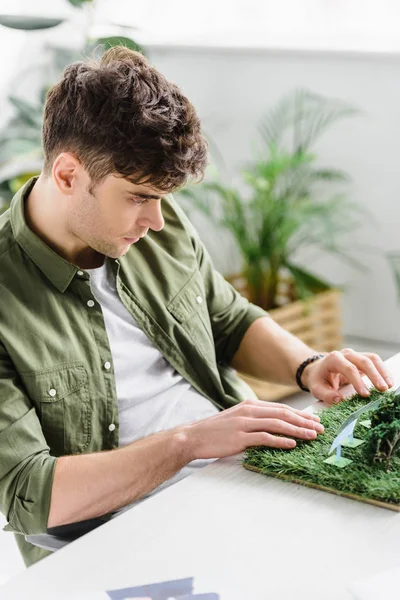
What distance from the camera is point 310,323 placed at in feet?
10.8

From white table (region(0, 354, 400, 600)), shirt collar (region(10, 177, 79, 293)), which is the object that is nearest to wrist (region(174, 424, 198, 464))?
white table (region(0, 354, 400, 600))

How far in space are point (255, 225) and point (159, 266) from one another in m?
1.51

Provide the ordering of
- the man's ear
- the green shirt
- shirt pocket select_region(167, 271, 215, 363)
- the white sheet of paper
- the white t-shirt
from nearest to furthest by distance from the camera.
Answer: the white sheet of paper
the green shirt
the man's ear
the white t-shirt
shirt pocket select_region(167, 271, 215, 363)

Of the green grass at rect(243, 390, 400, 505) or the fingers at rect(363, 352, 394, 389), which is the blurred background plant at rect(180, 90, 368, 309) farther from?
the green grass at rect(243, 390, 400, 505)

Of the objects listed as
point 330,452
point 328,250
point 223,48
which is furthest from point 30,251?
point 223,48

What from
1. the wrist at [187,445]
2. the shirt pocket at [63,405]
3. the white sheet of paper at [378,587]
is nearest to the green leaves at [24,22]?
the shirt pocket at [63,405]

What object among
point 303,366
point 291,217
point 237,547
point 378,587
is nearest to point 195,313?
point 303,366

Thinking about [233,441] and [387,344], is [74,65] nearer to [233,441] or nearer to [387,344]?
[233,441]

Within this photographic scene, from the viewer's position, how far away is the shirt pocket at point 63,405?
1468 millimetres

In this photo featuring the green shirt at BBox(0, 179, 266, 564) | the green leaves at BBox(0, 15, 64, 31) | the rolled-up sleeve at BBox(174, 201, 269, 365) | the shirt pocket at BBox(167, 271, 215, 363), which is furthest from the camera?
the green leaves at BBox(0, 15, 64, 31)

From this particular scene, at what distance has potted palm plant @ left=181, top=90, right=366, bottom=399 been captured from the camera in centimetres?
316

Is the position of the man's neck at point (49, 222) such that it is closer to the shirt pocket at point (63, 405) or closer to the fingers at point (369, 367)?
the shirt pocket at point (63, 405)

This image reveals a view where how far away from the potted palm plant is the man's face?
1.60 metres

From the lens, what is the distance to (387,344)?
3408mm
